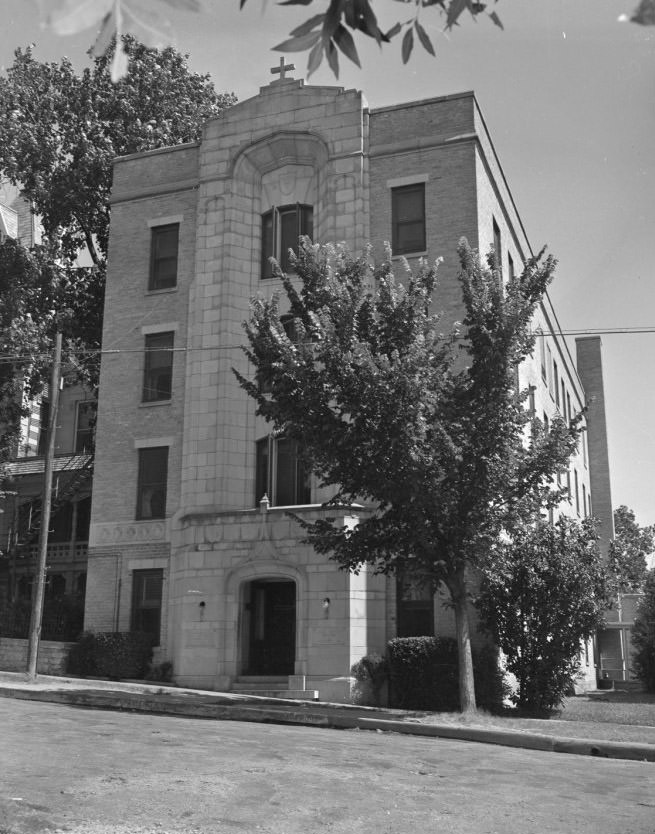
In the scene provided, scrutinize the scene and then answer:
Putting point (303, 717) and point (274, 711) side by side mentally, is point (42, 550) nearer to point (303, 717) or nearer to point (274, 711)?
point (274, 711)

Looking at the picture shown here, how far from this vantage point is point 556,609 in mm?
21422

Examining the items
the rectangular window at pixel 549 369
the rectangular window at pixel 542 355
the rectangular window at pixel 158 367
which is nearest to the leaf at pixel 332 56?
the rectangular window at pixel 158 367

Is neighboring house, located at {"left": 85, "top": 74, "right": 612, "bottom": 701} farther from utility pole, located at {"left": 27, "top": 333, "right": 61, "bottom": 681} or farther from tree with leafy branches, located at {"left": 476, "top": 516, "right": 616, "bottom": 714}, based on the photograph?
utility pole, located at {"left": 27, "top": 333, "right": 61, "bottom": 681}

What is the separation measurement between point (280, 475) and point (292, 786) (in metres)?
17.0

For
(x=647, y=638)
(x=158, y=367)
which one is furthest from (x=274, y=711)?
(x=647, y=638)

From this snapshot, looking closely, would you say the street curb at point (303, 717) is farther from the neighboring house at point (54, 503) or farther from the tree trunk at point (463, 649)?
the neighboring house at point (54, 503)

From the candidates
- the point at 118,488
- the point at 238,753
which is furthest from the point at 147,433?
the point at 238,753

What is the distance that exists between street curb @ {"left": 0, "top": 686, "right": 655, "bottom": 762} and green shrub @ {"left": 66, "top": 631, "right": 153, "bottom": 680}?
13.1 ft

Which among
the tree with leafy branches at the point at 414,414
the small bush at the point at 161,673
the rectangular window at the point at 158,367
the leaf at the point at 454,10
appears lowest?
the small bush at the point at 161,673

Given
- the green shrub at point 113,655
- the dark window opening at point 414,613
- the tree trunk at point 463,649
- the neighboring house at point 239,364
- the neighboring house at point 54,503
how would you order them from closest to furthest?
the tree trunk at point 463,649, the dark window opening at point 414,613, the neighboring house at point 239,364, the green shrub at point 113,655, the neighboring house at point 54,503

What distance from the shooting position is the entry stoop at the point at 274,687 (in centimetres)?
2334

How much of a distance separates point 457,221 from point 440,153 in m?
2.01

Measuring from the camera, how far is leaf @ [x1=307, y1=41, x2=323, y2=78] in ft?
11.6

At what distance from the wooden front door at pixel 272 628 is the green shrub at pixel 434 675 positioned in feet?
10.7
